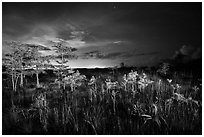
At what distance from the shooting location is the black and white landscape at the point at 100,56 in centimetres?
283

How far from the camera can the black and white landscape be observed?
112 inches

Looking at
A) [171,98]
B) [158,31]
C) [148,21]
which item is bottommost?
[171,98]

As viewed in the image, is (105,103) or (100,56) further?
(100,56)

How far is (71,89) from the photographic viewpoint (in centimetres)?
298

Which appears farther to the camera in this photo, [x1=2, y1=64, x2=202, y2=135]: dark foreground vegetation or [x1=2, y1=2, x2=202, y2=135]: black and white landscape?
[x1=2, y1=2, x2=202, y2=135]: black and white landscape

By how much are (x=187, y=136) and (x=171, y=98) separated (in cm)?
62

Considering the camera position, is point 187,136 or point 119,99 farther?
point 119,99

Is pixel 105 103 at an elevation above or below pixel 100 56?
below

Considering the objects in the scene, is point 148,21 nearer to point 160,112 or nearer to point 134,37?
point 134,37

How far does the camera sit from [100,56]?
3051mm

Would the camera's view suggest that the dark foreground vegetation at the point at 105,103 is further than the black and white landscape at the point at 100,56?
No

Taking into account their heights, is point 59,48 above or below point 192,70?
above

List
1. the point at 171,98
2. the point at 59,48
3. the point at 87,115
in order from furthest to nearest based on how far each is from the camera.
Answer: the point at 59,48 → the point at 171,98 → the point at 87,115

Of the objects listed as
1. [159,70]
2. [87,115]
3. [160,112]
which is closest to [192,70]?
[159,70]
